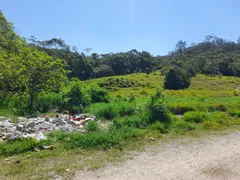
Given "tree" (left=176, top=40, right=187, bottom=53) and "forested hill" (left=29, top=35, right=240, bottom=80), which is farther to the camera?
"tree" (left=176, top=40, right=187, bottom=53)

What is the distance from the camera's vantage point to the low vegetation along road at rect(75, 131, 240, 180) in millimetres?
3871

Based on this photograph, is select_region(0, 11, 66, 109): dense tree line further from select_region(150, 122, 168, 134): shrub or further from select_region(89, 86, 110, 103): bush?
select_region(150, 122, 168, 134): shrub

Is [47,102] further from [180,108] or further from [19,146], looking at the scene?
[180,108]

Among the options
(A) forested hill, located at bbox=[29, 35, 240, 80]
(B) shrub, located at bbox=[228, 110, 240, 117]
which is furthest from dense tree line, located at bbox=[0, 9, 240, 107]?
(B) shrub, located at bbox=[228, 110, 240, 117]

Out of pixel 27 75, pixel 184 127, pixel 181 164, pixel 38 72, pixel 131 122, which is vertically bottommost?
pixel 181 164

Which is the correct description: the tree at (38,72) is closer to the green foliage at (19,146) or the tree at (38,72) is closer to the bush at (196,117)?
the green foliage at (19,146)

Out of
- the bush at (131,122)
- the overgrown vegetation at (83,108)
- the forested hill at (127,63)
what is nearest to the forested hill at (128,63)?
the forested hill at (127,63)

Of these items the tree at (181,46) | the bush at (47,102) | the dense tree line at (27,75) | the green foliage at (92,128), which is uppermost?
the tree at (181,46)

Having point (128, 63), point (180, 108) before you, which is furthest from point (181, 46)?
point (180, 108)

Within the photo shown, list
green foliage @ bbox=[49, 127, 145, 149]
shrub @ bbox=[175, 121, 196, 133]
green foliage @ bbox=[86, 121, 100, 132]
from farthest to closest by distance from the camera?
shrub @ bbox=[175, 121, 196, 133] → green foliage @ bbox=[86, 121, 100, 132] → green foliage @ bbox=[49, 127, 145, 149]

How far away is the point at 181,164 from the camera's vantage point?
→ 4398mm

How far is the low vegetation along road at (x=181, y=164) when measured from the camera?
3871 millimetres

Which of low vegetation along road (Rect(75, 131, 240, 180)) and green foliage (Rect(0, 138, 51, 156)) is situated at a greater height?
green foliage (Rect(0, 138, 51, 156))

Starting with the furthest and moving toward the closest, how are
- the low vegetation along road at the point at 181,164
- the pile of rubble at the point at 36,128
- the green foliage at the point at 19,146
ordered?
1. the pile of rubble at the point at 36,128
2. the green foliage at the point at 19,146
3. the low vegetation along road at the point at 181,164
